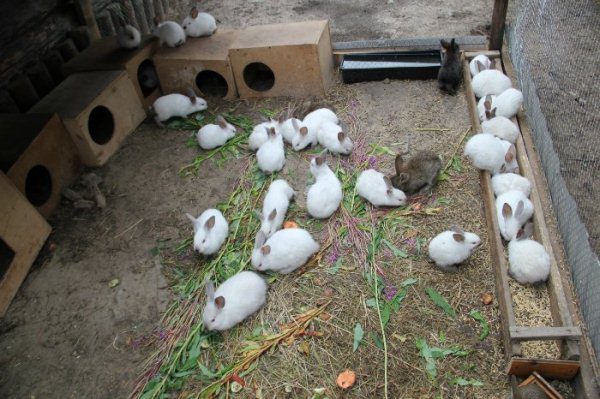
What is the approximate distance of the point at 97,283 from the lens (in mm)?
3635

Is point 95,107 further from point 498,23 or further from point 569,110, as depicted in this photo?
point 569,110

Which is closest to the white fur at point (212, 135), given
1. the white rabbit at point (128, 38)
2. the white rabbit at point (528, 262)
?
the white rabbit at point (128, 38)

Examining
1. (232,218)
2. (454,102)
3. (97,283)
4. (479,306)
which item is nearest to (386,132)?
(454,102)

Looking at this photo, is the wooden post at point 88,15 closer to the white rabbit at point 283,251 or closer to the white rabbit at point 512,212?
the white rabbit at point 283,251

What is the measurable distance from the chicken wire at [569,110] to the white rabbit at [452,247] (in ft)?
2.19

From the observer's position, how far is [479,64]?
4.89 metres

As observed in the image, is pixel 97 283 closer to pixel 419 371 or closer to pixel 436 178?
pixel 419 371

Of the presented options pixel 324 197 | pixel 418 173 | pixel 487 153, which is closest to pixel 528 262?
pixel 487 153

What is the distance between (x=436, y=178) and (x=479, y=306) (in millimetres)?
1212

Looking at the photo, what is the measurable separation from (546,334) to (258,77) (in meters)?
4.23

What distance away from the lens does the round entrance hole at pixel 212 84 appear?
18.4 feet

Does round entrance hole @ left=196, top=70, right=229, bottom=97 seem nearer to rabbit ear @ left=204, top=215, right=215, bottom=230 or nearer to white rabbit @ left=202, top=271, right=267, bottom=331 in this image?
rabbit ear @ left=204, top=215, right=215, bottom=230

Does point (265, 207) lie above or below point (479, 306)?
above

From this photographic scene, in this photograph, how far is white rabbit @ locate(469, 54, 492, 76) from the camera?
192 inches
